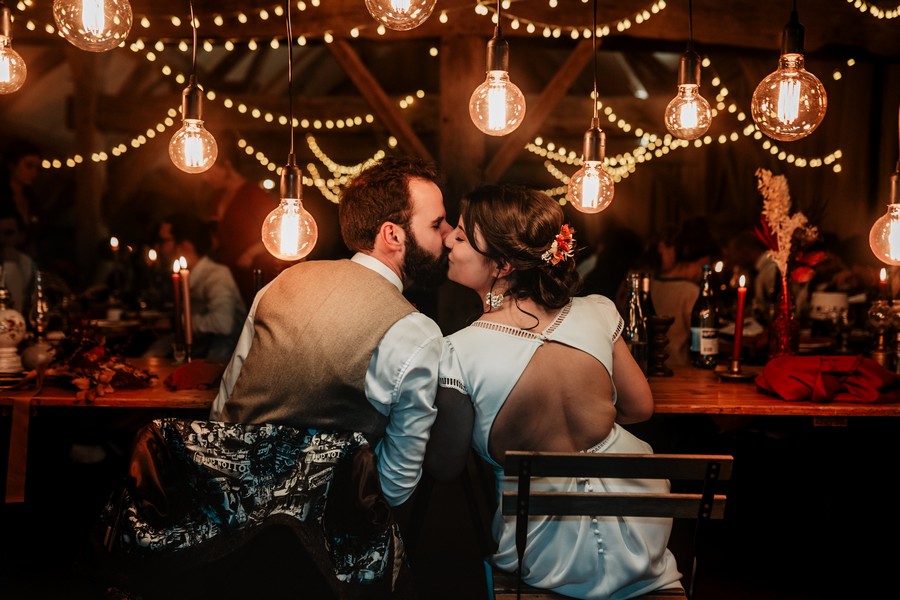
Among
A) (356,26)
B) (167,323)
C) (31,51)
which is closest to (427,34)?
(356,26)

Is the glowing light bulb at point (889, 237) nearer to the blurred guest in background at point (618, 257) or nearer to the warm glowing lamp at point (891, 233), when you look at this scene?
the warm glowing lamp at point (891, 233)

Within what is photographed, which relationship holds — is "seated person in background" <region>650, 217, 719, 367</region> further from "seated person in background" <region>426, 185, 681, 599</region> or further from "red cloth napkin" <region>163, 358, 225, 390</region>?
"red cloth napkin" <region>163, 358, 225, 390</region>

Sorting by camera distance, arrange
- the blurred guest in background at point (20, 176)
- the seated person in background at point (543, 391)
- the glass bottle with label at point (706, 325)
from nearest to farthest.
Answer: the seated person in background at point (543, 391), the glass bottle with label at point (706, 325), the blurred guest in background at point (20, 176)

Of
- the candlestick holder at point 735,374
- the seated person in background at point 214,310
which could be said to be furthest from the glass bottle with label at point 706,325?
the seated person in background at point 214,310

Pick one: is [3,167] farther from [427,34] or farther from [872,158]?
[872,158]

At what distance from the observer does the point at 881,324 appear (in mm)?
3186

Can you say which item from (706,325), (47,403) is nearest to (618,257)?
(706,325)

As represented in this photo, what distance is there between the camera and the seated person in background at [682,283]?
409 cm

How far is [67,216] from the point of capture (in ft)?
33.4

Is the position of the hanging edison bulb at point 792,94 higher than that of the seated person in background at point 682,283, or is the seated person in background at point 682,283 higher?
the hanging edison bulb at point 792,94

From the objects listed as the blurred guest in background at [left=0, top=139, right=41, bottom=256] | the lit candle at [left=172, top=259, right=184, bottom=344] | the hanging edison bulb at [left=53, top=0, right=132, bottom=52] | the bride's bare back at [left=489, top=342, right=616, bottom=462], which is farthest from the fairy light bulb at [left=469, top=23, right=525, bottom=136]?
the blurred guest in background at [left=0, top=139, right=41, bottom=256]

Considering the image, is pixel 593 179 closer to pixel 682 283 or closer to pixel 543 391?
pixel 543 391

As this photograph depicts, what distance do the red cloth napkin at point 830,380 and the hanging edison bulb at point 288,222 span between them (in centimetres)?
176

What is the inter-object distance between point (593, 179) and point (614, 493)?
1.26m
